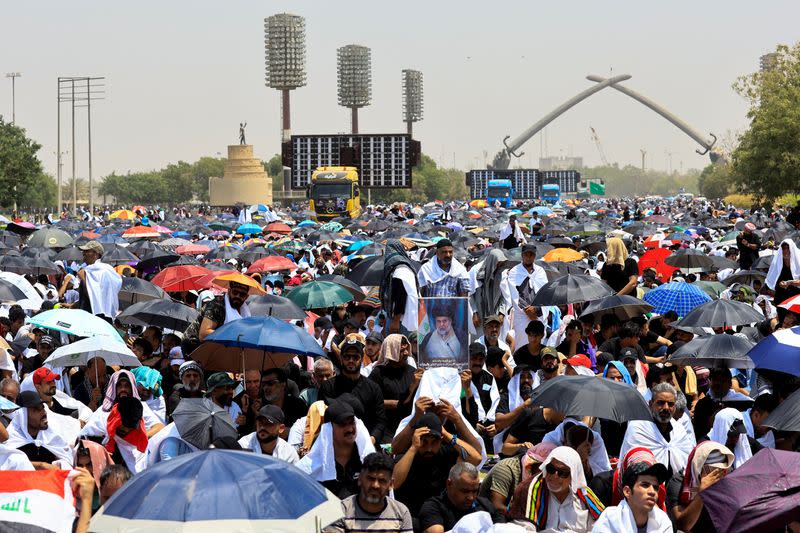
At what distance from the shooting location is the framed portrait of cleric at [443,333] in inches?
388

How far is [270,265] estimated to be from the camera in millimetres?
20328

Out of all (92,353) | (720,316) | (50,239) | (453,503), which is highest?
(50,239)

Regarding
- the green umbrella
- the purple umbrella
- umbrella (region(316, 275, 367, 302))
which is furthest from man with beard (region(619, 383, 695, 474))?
umbrella (region(316, 275, 367, 302))


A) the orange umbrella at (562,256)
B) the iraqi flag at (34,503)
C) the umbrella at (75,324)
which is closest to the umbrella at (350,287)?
the orange umbrella at (562,256)

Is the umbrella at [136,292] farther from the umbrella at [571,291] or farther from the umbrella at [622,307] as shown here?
the umbrella at [622,307]

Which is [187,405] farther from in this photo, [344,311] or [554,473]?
[344,311]

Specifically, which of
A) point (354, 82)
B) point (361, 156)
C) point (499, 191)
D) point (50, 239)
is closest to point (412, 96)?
point (354, 82)

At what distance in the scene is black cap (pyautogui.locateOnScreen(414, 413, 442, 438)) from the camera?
7.93 m

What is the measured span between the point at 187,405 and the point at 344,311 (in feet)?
21.8

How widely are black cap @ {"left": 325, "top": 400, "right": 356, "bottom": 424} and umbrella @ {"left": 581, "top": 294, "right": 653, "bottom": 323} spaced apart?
5.78 metres

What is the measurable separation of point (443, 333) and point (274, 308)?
10.9 ft

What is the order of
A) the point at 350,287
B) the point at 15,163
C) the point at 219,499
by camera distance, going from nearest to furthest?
the point at 219,499
the point at 350,287
the point at 15,163

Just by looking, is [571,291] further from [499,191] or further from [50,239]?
[499,191]

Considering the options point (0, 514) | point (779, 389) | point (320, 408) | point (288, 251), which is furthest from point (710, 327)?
point (288, 251)
